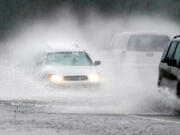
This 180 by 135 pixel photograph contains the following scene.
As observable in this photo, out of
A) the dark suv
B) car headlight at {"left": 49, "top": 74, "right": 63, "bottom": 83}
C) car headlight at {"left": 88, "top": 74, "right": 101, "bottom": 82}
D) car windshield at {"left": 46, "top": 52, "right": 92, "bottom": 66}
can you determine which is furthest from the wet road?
car windshield at {"left": 46, "top": 52, "right": 92, "bottom": 66}

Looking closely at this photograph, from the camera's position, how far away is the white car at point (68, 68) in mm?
21953

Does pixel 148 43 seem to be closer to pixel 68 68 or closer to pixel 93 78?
pixel 68 68

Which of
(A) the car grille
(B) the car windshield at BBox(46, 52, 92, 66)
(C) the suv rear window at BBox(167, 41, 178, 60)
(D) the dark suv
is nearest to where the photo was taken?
(D) the dark suv

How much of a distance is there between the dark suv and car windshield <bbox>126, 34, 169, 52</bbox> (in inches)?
376

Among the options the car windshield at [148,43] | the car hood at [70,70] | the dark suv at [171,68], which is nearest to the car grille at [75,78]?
the car hood at [70,70]

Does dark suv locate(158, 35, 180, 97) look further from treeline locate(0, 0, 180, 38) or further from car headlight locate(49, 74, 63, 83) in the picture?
treeline locate(0, 0, 180, 38)

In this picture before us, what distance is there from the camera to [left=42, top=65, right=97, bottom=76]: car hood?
72.8ft

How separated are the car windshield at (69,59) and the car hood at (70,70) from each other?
688 millimetres

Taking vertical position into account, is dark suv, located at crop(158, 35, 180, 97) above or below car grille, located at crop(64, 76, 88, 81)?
below

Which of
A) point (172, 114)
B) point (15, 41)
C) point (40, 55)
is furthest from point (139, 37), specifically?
point (15, 41)

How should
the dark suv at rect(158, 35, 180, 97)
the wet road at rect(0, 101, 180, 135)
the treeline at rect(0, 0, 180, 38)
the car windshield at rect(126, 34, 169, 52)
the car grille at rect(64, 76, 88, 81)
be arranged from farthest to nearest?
the treeline at rect(0, 0, 180, 38) → the car windshield at rect(126, 34, 169, 52) → the car grille at rect(64, 76, 88, 81) → the dark suv at rect(158, 35, 180, 97) → the wet road at rect(0, 101, 180, 135)

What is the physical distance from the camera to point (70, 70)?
73.5 ft

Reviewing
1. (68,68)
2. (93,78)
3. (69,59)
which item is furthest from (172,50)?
(69,59)

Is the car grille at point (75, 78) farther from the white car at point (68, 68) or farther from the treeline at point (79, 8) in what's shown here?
the treeline at point (79, 8)
